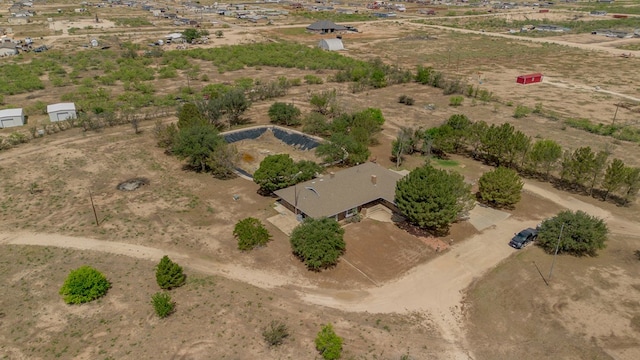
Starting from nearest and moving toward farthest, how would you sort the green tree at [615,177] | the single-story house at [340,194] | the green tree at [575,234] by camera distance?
the green tree at [575,234]
the single-story house at [340,194]
the green tree at [615,177]

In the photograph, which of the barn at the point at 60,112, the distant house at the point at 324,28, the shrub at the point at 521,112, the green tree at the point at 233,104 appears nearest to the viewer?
the green tree at the point at 233,104

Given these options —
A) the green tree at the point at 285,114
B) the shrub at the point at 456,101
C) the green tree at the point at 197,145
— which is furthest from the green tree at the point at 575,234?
the shrub at the point at 456,101

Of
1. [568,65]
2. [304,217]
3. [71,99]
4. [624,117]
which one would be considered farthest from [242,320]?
[568,65]

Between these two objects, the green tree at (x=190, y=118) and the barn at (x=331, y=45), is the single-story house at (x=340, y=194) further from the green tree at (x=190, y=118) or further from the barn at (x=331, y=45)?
the barn at (x=331, y=45)

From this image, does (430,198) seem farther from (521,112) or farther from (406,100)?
(406,100)

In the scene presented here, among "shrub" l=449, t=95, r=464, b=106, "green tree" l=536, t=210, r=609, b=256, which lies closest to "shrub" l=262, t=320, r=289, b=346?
"green tree" l=536, t=210, r=609, b=256

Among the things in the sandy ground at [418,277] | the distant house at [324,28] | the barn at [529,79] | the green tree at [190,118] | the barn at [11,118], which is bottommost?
the sandy ground at [418,277]
